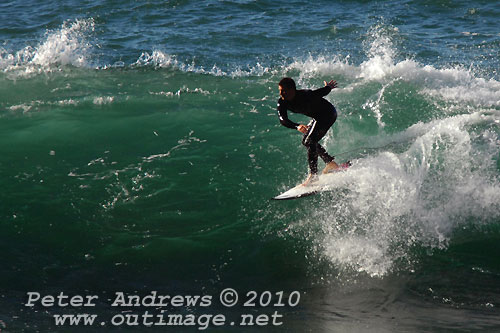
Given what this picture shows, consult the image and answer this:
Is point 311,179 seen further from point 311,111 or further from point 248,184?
point 248,184

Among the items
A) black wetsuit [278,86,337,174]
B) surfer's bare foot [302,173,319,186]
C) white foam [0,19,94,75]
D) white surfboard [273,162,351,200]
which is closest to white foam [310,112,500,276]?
white surfboard [273,162,351,200]

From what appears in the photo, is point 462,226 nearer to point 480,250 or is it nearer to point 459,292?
point 480,250

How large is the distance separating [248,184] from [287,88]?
2388 millimetres

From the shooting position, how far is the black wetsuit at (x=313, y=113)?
26.5 feet

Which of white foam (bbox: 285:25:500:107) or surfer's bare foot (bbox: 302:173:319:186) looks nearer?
surfer's bare foot (bbox: 302:173:319:186)

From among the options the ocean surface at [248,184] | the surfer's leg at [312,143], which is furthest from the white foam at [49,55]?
the surfer's leg at [312,143]

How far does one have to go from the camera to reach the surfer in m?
7.95

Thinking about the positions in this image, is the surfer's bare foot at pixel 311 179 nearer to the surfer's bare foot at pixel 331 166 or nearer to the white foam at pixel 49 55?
the surfer's bare foot at pixel 331 166

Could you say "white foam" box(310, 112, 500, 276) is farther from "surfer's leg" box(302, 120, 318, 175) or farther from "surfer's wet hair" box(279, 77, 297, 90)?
"surfer's wet hair" box(279, 77, 297, 90)

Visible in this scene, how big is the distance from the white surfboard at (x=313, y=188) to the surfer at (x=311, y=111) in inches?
4.0

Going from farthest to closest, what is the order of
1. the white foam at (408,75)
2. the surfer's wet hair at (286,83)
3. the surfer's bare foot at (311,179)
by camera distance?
the white foam at (408,75)
the surfer's bare foot at (311,179)
the surfer's wet hair at (286,83)

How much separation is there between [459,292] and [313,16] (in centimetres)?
1423

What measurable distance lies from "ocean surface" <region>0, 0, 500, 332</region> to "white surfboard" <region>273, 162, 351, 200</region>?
27 cm

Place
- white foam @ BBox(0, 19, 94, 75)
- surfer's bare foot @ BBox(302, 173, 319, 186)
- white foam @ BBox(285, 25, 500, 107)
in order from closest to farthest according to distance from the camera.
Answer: surfer's bare foot @ BBox(302, 173, 319, 186) < white foam @ BBox(285, 25, 500, 107) < white foam @ BBox(0, 19, 94, 75)
